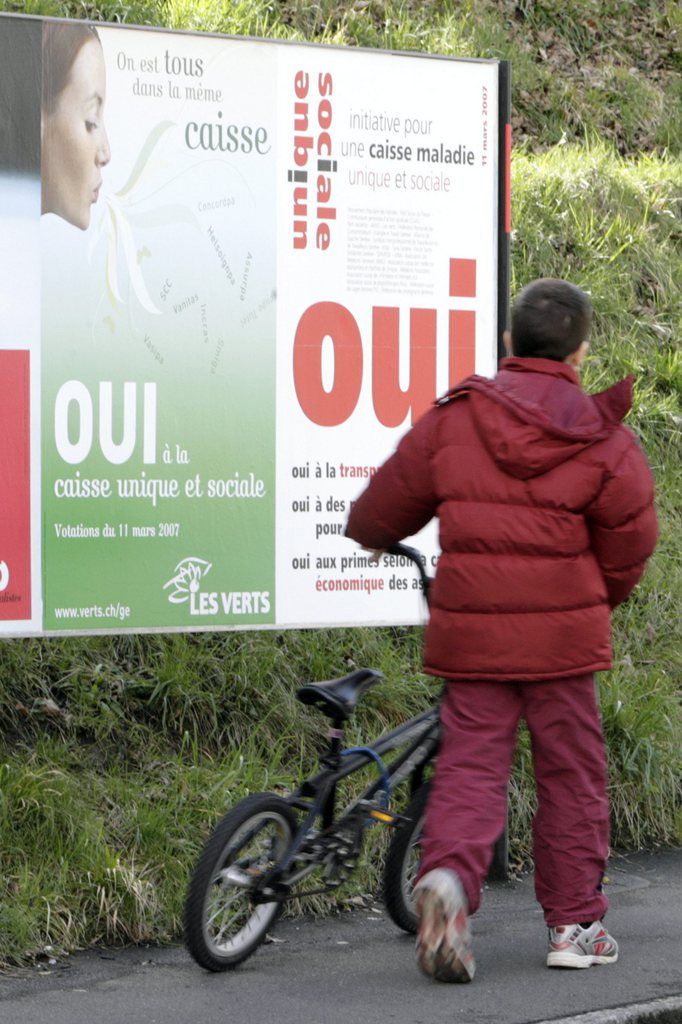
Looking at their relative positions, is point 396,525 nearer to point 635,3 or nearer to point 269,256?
point 269,256

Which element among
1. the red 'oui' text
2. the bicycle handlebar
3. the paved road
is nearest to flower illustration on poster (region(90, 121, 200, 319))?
the red 'oui' text

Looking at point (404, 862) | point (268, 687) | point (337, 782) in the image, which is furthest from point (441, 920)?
point (268, 687)

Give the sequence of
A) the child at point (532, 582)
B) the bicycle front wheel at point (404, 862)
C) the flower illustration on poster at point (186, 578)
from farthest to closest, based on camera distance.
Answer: the flower illustration on poster at point (186, 578) → the bicycle front wheel at point (404, 862) → the child at point (532, 582)

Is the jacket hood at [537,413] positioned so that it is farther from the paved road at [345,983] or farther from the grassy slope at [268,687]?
the grassy slope at [268,687]

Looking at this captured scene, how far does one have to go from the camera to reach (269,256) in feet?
17.8

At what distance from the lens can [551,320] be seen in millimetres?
4383

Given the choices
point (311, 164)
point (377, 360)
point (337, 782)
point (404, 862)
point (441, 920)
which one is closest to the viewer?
point (441, 920)

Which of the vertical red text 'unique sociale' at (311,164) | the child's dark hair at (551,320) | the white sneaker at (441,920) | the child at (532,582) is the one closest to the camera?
the white sneaker at (441,920)

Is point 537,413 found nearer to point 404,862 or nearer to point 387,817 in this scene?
point 387,817

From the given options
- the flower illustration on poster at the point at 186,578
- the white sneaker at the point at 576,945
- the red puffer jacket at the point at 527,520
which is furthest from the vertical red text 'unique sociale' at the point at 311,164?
the white sneaker at the point at 576,945

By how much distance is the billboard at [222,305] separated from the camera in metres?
5.07

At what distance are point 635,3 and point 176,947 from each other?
1028 centimetres

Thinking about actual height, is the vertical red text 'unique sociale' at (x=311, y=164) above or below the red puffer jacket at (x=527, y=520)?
above

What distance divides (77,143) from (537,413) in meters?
1.90
